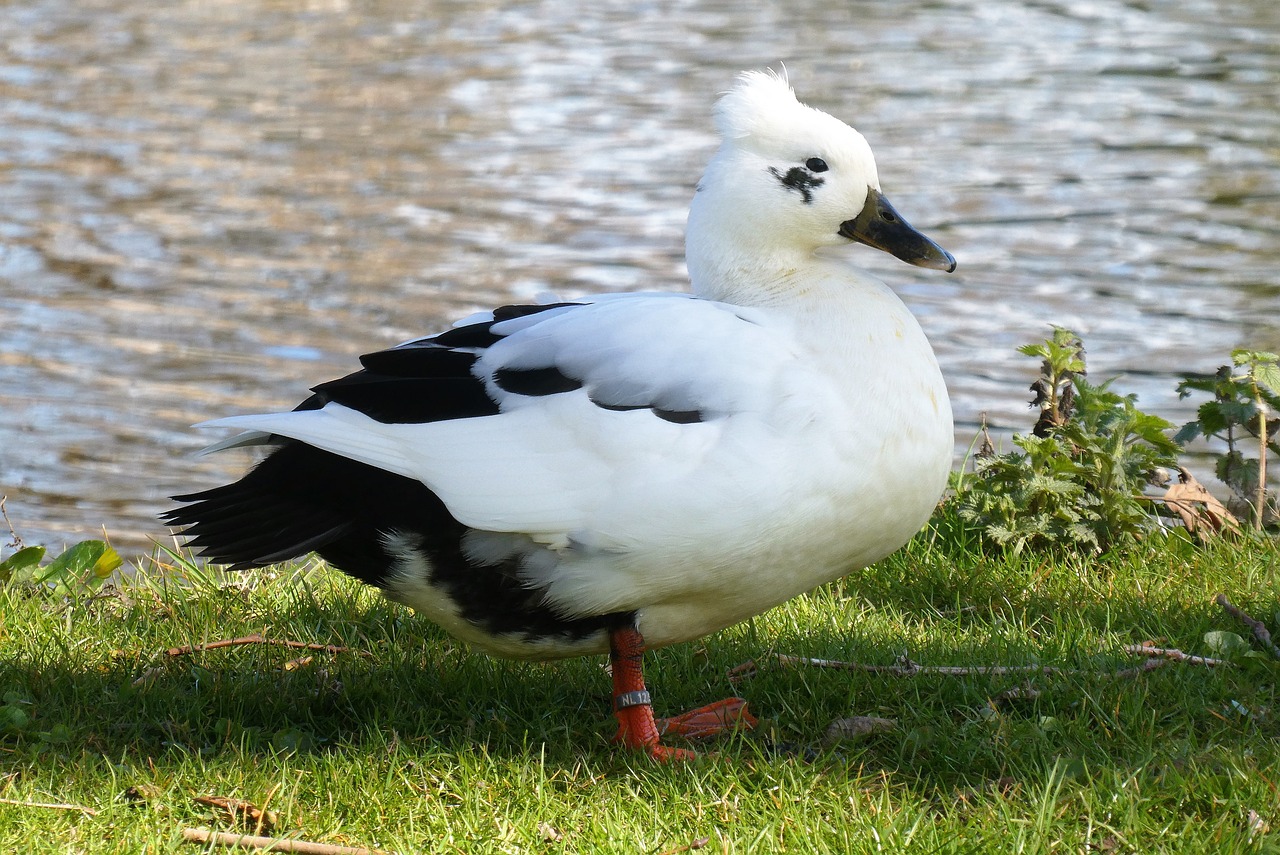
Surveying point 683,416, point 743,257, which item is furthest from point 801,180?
point 683,416

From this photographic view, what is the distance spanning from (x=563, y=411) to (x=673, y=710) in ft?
2.83

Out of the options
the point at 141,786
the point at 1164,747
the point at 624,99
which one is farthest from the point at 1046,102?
the point at 141,786

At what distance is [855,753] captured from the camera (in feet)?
9.96

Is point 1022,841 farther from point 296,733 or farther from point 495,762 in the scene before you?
point 296,733

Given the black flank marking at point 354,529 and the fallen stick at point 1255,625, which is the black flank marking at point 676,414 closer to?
the black flank marking at point 354,529

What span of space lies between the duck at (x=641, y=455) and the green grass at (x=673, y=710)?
0.77ft

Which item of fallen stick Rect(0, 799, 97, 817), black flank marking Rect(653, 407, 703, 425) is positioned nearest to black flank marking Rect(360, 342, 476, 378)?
black flank marking Rect(653, 407, 703, 425)

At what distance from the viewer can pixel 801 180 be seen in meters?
3.21

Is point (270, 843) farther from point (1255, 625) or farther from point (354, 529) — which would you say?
point (1255, 625)

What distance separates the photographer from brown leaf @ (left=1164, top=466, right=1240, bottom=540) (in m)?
4.21

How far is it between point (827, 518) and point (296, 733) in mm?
1172

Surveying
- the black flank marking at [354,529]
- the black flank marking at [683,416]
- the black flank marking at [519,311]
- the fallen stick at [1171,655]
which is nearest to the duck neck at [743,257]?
the black flank marking at [519,311]

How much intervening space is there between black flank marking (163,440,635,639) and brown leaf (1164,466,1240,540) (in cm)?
193

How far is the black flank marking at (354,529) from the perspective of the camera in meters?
2.98
